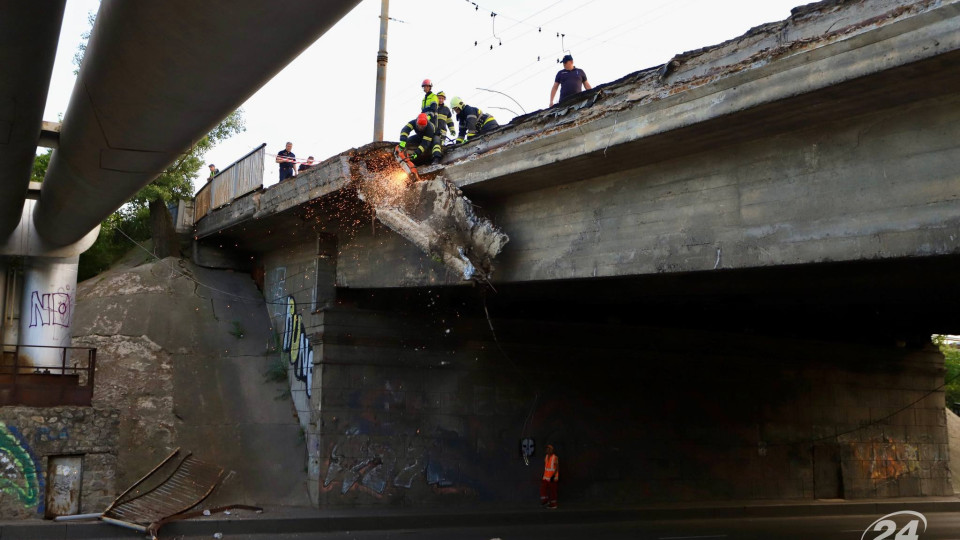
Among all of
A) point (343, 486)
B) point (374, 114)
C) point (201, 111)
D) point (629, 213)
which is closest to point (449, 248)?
point (629, 213)

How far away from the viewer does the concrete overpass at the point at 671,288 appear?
24.1 ft

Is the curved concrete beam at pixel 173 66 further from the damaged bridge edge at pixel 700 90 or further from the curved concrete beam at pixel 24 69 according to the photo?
the damaged bridge edge at pixel 700 90

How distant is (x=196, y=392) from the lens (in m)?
15.5

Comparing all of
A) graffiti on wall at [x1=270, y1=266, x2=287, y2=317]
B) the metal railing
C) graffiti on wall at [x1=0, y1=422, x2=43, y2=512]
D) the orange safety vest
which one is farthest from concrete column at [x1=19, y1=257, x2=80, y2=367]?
the orange safety vest

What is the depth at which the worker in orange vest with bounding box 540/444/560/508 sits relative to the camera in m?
16.1

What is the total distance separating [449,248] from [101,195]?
4761 millimetres

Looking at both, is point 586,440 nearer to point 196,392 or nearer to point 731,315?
point 731,315

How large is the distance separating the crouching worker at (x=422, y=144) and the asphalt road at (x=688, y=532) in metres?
6.04

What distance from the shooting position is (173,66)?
149 inches

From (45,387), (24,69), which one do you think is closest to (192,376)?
(45,387)

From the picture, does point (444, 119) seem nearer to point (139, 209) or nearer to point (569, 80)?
point (569, 80)

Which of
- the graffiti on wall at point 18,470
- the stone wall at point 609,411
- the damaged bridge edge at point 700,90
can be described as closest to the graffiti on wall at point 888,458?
the stone wall at point 609,411

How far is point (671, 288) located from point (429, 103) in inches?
234

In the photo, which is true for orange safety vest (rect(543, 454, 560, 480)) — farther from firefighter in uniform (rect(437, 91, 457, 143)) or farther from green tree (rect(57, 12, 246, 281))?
green tree (rect(57, 12, 246, 281))
